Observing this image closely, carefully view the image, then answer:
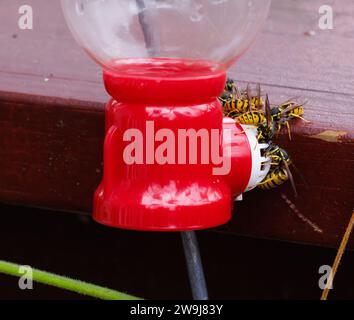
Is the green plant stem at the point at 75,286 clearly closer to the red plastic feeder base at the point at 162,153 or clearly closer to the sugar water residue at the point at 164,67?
the red plastic feeder base at the point at 162,153

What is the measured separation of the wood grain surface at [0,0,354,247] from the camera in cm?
135

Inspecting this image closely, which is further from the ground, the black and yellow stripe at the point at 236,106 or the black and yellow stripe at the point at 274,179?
the black and yellow stripe at the point at 236,106

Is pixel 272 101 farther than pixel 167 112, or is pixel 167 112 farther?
pixel 272 101

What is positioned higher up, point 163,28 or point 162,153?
point 163,28

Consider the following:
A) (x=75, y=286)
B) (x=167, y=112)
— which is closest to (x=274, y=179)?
(x=167, y=112)

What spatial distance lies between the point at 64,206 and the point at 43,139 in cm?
11

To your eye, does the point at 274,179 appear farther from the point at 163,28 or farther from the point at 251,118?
the point at 163,28

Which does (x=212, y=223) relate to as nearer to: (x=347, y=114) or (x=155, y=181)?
(x=155, y=181)

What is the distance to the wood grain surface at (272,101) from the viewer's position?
1.35 meters

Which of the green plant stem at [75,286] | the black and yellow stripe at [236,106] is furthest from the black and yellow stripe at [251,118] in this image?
the green plant stem at [75,286]

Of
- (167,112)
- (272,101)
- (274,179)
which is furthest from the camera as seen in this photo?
(272,101)

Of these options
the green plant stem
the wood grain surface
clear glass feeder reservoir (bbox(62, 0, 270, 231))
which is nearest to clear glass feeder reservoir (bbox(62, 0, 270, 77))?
clear glass feeder reservoir (bbox(62, 0, 270, 231))

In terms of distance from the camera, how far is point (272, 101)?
1.48 m
